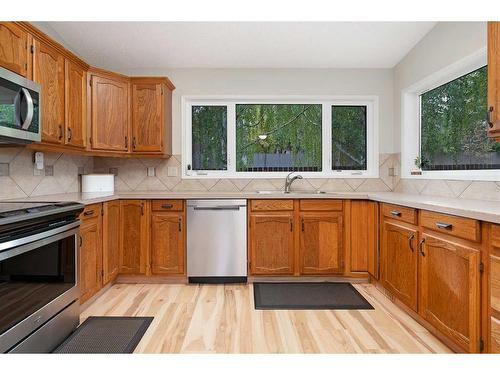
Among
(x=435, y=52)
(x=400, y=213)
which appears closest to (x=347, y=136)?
(x=435, y=52)

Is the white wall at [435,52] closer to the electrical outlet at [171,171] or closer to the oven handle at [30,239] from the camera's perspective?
the electrical outlet at [171,171]

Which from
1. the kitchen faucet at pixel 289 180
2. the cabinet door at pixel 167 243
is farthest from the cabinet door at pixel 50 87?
the kitchen faucet at pixel 289 180

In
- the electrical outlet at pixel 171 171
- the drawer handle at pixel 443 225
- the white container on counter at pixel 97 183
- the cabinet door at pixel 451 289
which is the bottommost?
the cabinet door at pixel 451 289

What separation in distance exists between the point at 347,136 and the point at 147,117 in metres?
2.25

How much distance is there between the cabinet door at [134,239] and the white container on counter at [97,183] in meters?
0.42

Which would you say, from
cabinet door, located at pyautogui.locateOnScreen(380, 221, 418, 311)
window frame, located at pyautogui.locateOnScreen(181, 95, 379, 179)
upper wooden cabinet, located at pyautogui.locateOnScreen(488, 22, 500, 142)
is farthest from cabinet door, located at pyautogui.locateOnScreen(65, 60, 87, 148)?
upper wooden cabinet, located at pyautogui.locateOnScreen(488, 22, 500, 142)

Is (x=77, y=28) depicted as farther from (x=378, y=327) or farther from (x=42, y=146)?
(x=378, y=327)

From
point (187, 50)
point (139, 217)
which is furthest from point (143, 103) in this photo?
point (139, 217)

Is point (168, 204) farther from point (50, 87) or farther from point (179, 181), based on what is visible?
point (50, 87)

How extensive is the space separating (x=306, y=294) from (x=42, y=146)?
96.1 inches

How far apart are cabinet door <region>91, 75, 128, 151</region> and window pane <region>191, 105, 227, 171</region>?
80 centimetres

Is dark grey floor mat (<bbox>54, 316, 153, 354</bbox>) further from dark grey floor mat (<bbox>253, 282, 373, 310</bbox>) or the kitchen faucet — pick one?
the kitchen faucet

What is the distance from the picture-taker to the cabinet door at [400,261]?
8.11ft

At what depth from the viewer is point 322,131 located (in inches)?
161
